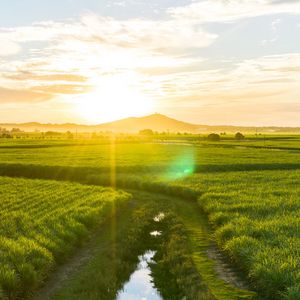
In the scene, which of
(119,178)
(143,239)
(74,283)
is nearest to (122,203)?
(143,239)

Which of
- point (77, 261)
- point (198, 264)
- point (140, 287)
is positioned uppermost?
point (198, 264)

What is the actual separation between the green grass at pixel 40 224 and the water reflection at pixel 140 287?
9.89 ft

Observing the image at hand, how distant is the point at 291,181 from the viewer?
37125mm

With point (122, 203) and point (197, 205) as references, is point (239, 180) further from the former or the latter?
point (122, 203)

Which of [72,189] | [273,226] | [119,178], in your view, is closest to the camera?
[273,226]

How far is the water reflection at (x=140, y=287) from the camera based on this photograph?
47.9 feet

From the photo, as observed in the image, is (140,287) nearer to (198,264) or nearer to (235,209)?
(198,264)

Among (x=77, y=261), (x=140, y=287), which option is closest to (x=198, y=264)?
(x=140, y=287)

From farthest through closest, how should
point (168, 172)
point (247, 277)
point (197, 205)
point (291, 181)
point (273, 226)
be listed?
point (168, 172) < point (291, 181) < point (197, 205) < point (273, 226) < point (247, 277)

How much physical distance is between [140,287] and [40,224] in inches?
291

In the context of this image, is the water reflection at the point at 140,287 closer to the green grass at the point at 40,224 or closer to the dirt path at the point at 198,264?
the dirt path at the point at 198,264

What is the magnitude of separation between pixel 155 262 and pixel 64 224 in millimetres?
5351

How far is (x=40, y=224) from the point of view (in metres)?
20.8

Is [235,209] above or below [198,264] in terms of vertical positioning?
above
